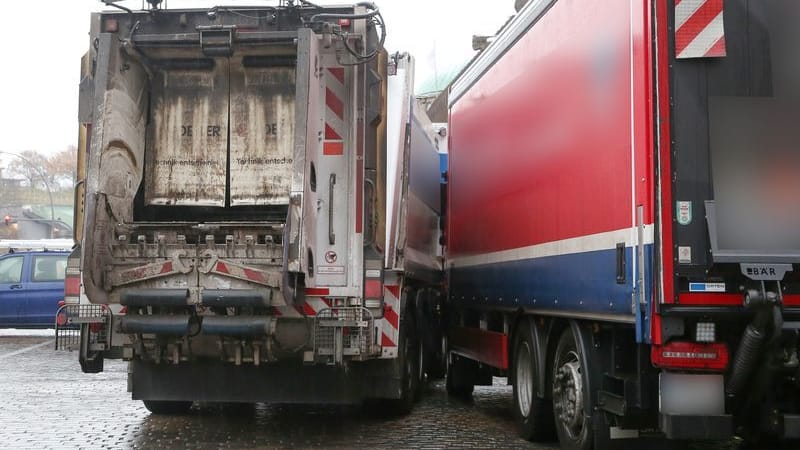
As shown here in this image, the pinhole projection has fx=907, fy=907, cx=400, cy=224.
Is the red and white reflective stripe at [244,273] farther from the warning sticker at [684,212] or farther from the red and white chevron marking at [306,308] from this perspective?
the warning sticker at [684,212]

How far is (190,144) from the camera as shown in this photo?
743 cm

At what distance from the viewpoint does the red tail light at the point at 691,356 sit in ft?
16.7

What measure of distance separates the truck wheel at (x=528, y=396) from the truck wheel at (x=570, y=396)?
0.47 metres

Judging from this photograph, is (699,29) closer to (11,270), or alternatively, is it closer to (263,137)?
(263,137)

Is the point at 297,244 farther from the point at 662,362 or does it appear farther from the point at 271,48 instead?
the point at 662,362

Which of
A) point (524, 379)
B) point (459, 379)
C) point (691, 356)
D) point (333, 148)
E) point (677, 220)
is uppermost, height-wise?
point (333, 148)

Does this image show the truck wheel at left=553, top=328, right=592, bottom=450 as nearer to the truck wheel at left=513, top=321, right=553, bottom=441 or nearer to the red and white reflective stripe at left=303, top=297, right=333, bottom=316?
the truck wheel at left=513, top=321, right=553, bottom=441

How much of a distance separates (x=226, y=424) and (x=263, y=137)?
3027 millimetres

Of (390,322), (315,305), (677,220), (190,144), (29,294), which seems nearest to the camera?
(677,220)

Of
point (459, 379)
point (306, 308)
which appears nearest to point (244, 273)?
point (306, 308)

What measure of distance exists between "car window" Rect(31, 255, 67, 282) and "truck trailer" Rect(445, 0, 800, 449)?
562 inches

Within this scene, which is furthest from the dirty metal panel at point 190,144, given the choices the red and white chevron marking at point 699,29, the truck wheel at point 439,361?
the truck wheel at point 439,361

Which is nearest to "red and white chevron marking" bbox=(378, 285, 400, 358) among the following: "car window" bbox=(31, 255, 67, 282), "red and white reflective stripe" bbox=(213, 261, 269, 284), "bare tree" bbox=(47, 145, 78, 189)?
"red and white reflective stripe" bbox=(213, 261, 269, 284)

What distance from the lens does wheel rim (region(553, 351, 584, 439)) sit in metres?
6.51
